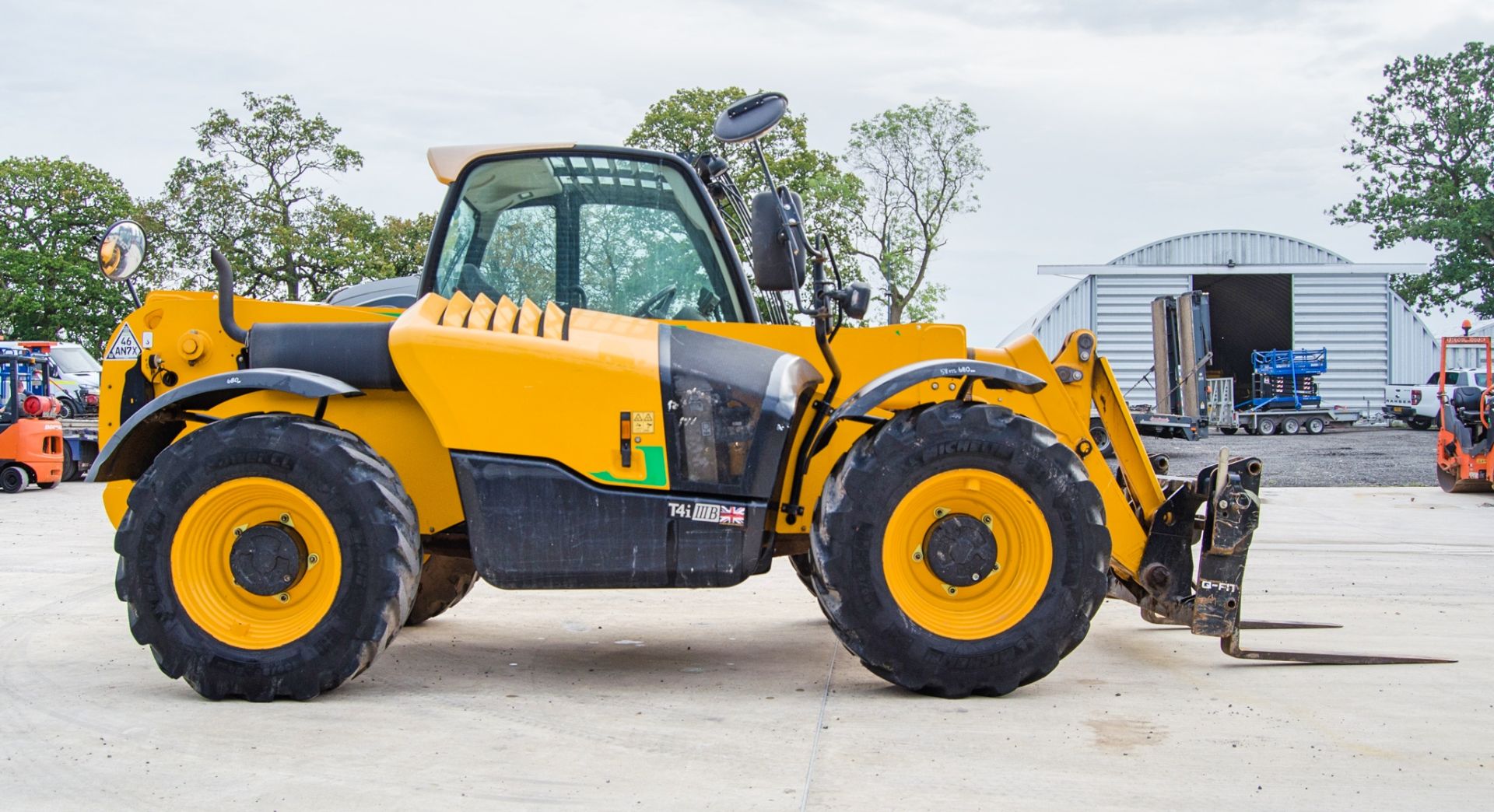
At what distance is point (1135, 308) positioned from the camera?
37469mm

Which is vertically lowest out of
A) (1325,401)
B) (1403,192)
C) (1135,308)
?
(1325,401)

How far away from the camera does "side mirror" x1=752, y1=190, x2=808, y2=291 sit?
5000 mm

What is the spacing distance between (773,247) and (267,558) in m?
2.39

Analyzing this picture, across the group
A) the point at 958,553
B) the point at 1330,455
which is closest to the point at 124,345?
the point at 958,553

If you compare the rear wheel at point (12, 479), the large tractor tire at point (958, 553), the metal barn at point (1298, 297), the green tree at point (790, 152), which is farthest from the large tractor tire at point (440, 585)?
the metal barn at point (1298, 297)

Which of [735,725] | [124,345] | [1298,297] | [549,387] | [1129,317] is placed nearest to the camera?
[735,725]

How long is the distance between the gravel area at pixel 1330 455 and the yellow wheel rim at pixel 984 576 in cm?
1023

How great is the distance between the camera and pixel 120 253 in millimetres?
5410

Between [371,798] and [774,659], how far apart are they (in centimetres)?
264

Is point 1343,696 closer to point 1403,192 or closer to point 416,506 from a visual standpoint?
point 416,506

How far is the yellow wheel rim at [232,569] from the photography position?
5.26m

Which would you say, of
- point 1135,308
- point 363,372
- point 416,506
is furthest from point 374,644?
point 1135,308

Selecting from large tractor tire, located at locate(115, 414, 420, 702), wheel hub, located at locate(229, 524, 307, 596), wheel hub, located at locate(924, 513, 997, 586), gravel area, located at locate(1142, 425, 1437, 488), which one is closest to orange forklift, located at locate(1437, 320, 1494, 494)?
gravel area, located at locate(1142, 425, 1437, 488)

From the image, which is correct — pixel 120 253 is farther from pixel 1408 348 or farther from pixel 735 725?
pixel 1408 348
